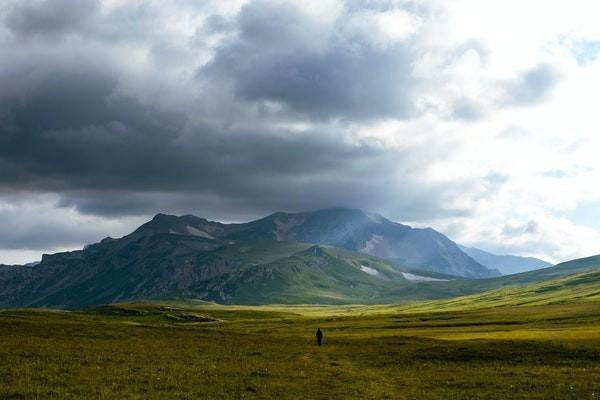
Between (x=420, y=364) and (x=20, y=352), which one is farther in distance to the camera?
(x=420, y=364)

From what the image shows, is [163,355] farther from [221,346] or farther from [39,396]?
[39,396]

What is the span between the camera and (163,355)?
200ft

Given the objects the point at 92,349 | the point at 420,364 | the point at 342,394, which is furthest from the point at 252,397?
the point at 92,349

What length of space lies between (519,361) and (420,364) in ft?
35.8

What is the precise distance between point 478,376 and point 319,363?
58.3ft

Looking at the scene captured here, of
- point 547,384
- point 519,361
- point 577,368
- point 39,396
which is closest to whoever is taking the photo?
point 39,396

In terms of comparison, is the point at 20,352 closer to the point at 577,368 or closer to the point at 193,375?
the point at 193,375

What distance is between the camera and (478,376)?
5028 centimetres

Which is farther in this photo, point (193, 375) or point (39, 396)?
point (193, 375)

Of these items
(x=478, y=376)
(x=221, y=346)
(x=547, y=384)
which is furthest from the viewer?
(x=221, y=346)

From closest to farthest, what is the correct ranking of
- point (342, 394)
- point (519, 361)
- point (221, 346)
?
point (342, 394) < point (519, 361) < point (221, 346)

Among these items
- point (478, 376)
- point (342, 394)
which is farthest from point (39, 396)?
point (478, 376)

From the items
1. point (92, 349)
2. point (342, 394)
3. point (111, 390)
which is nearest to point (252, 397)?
point (342, 394)

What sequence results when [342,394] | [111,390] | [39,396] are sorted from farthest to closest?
[342,394]
[111,390]
[39,396]
